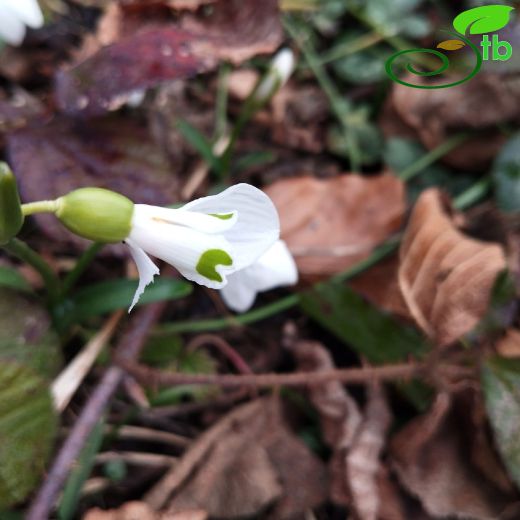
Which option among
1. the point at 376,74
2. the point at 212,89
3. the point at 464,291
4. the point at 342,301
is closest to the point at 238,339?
the point at 342,301

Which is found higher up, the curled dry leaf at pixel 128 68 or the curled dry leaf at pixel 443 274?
the curled dry leaf at pixel 128 68

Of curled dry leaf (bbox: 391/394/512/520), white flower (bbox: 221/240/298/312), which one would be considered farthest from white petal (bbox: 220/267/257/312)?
curled dry leaf (bbox: 391/394/512/520)

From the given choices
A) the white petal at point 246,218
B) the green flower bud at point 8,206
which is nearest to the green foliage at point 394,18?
the white petal at point 246,218

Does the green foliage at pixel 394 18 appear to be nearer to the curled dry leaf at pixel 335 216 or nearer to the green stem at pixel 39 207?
the curled dry leaf at pixel 335 216

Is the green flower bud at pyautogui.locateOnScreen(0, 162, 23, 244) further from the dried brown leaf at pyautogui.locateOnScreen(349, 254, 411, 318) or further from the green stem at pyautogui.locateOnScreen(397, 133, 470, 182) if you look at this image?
the green stem at pyautogui.locateOnScreen(397, 133, 470, 182)

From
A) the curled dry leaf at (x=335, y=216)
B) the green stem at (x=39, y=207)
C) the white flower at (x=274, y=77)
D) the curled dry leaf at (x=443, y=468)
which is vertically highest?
the green stem at (x=39, y=207)

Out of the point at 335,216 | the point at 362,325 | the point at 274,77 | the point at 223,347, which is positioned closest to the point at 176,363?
the point at 223,347

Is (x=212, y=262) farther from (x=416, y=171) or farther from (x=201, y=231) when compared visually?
(x=416, y=171)
